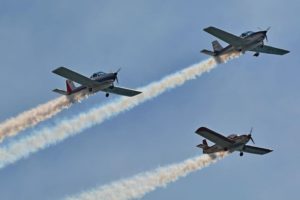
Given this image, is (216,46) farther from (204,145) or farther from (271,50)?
(204,145)

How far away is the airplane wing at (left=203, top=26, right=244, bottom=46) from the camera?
8688cm

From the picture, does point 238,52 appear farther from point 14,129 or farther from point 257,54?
point 14,129

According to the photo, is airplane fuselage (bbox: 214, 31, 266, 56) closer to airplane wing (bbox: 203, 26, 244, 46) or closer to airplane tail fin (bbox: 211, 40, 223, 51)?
airplane wing (bbox: 203, 26, 244, 46)

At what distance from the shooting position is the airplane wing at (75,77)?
8194 centimetres

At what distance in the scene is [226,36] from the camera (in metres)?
87.3

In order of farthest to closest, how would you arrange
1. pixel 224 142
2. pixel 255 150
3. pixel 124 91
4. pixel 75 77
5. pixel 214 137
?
pixel 255 150
pixel 124 91
pixel 224 142
pixel 214 137
pixel 75 77

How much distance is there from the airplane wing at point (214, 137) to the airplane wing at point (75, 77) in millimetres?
12149

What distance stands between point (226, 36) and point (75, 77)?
17.6m

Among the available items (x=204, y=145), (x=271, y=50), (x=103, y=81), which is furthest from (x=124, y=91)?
(x=271, y=50)

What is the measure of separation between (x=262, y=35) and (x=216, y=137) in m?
12.7

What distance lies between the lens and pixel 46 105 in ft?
277

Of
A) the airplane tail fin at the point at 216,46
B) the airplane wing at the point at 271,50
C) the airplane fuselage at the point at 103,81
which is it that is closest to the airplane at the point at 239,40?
the airplane tail fin at the point at 216,46

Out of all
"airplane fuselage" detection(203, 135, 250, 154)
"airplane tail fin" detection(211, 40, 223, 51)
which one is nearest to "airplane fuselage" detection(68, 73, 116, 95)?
"airplane fuselage" detection(203, 135, 250, 154)

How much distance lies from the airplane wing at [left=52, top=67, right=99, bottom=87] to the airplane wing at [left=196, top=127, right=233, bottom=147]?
39.9 feet
